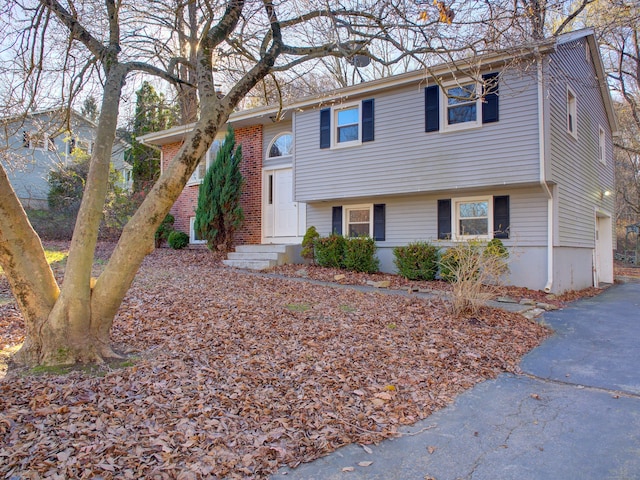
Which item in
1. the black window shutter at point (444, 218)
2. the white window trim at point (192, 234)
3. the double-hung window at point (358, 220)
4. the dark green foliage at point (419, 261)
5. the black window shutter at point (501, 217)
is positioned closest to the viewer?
the black window shutter at point (501, 217)

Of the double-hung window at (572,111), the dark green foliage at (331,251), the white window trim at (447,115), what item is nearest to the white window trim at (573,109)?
the double-hung window at (572,111)

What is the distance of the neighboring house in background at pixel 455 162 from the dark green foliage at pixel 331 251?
1.06m

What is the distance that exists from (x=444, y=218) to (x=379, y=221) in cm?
171

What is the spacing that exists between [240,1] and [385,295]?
5.16m

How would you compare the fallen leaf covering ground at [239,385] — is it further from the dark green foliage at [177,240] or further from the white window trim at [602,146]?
the white window trim at [602,146]

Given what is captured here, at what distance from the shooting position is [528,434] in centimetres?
300

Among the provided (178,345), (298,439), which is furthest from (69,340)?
(298,439)

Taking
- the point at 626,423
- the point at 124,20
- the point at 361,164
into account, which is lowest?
the point at 626,423

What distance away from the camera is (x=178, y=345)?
425 cm

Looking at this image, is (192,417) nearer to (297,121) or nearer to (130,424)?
(130,424)

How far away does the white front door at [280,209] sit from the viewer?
12.5 metres

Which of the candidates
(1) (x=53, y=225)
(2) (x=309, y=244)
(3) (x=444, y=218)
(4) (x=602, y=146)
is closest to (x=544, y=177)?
(3) (x=444, y=218)

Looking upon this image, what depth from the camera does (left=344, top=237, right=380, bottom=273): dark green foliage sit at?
1014 centimetres

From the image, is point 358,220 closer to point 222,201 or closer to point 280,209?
point 280,209
